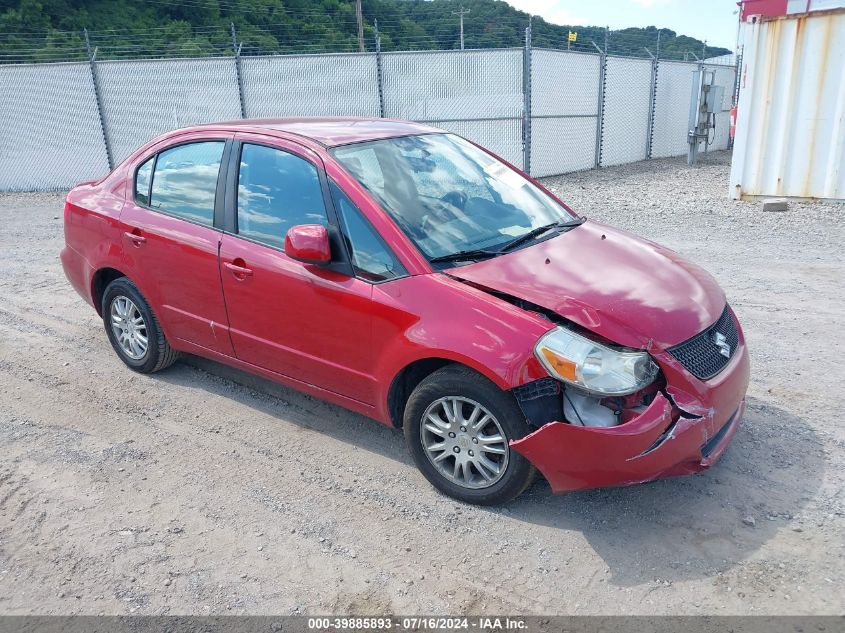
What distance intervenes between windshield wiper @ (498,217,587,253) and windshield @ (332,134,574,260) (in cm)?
2

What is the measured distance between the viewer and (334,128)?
164 inches

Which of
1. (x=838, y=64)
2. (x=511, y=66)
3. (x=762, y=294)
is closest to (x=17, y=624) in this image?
(x=762, y=294)

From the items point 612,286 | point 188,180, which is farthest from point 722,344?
point 188,180

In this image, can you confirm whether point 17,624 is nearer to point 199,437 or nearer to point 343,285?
point 199,437

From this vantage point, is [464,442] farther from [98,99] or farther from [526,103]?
[98,99]

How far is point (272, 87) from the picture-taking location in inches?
569

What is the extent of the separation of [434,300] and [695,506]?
1.58m

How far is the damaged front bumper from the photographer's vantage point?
2.86 metres

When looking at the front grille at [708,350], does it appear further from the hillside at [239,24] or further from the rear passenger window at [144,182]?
the hillside at [239,24]

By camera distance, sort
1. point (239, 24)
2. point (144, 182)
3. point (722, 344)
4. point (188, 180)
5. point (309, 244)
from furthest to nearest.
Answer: point (239, 24), point (144, 182), point (188, 180), point (309, 244), point (722, 344)

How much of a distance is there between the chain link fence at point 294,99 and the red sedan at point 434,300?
10.0 meters

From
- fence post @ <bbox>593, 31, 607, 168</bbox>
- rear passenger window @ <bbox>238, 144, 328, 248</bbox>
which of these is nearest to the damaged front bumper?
rear passenger window @ <bbox>238, 144, 328, 248</bbox>

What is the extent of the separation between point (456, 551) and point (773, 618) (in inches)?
49.8

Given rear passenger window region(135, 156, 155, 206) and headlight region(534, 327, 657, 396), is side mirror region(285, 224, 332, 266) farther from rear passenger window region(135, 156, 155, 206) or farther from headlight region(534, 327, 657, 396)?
rear passenger window region(135, 156, 155, 206)
